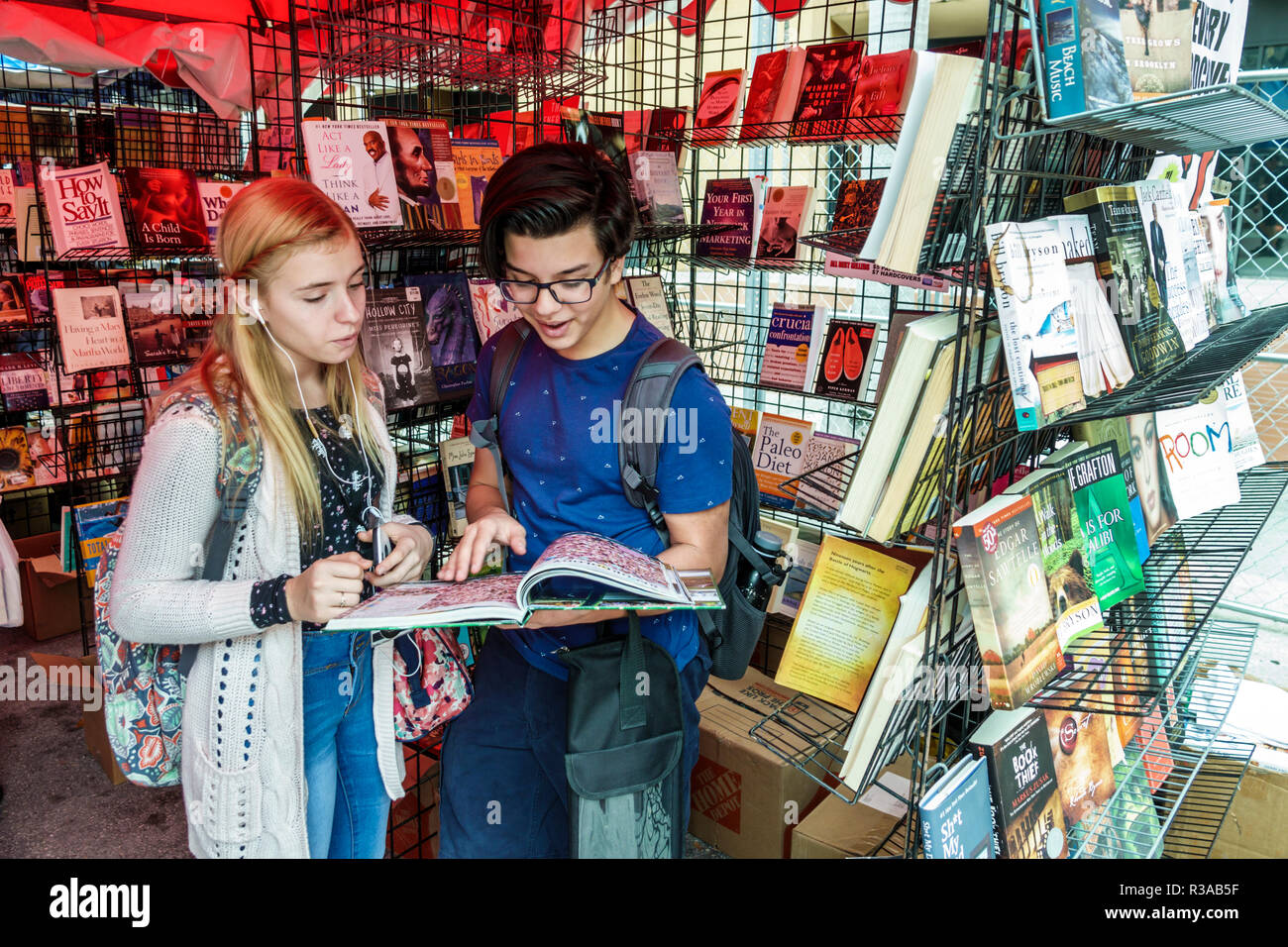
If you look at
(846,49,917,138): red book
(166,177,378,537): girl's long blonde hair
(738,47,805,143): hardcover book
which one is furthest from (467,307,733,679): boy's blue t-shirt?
(738,47,805,143): hardcover book

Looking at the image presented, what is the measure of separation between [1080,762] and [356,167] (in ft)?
6.70

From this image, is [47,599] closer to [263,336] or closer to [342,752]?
[342,752]

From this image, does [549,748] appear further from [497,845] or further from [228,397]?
[228,397]

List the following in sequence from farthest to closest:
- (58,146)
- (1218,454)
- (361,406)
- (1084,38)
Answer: (58,146)
(1218,454)
(361,406)
(1084,38)

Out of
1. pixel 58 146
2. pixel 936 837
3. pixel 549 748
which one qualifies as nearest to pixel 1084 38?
pixel 936 837

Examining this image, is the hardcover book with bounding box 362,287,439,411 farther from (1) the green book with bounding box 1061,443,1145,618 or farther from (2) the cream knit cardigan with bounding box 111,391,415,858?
(1) the green book with bounding box 1061,443,1145,618

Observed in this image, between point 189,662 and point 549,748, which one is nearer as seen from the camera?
point 189,662

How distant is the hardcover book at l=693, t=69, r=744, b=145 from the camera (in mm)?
3059

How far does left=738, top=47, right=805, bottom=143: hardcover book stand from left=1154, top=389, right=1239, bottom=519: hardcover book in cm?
147

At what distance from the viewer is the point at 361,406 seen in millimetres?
1533

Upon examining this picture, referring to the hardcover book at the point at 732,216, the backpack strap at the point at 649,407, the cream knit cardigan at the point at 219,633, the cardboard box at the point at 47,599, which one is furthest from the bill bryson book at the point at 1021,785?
the cardboard box at the point at 47,599

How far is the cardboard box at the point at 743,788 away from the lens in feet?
8.04
